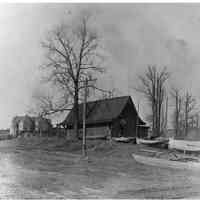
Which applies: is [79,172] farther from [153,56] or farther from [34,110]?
[153,56]

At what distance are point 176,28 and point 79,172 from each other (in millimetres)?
3471

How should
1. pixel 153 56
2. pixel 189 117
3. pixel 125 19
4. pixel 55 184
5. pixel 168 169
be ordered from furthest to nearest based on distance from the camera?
→ pixel 168 169
pixel 189 117
pixel 153 56
pixel 125 19
pixel 55 184

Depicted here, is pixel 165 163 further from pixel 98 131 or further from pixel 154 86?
pixel 98 131

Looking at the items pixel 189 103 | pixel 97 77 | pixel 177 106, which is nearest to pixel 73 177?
pixel 97 77

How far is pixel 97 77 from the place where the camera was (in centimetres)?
743

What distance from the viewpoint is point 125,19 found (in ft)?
20.6

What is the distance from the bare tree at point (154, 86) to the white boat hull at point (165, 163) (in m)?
1.82

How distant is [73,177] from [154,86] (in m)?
2.52

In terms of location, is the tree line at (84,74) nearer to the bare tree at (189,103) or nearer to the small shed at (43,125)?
the bare tree at (189,103)

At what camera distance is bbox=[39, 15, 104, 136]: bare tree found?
6488 mm

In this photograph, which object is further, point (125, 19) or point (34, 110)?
point (34, 110)

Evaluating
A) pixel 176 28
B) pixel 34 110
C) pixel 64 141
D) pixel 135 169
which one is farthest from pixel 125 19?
pixel 64 141

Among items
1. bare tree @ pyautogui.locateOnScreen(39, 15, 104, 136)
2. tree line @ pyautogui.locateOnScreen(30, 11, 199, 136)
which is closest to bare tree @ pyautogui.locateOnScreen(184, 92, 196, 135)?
tree line @ pyautogui.locateOnScreen(30, 11, 199, 136)

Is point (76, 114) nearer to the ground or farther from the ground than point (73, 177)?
farther from the ground
